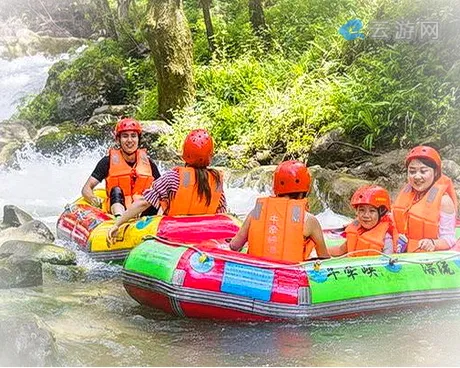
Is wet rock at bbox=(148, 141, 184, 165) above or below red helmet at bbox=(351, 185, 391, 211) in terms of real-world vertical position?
below

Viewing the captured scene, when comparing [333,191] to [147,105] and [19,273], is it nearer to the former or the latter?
[19,273]

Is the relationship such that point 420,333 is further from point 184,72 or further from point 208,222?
point 184,72

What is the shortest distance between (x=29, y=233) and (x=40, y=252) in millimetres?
708

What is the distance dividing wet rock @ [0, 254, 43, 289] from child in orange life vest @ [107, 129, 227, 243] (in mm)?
672

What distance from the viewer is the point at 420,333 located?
370 centimetres

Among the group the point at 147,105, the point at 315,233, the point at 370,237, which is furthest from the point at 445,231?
the point at 147,105

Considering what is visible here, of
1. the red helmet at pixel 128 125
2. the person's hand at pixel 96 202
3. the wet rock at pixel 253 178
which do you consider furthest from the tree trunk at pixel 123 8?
the red helmet at pixel 128 125

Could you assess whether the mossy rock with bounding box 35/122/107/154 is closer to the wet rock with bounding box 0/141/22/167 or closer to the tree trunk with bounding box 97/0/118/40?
the wet rock with bounding box 0/141/22/167

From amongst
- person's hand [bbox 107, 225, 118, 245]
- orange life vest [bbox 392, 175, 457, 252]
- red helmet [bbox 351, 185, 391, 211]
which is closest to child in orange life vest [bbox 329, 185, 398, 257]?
red helmet [bbox 351, 185, 391, 211]

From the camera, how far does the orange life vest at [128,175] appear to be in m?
5.69

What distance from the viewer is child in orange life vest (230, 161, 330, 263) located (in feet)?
12.9

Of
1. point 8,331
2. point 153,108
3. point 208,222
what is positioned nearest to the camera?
point 8,331

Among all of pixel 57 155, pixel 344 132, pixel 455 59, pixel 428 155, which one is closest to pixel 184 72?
pixel 57 155

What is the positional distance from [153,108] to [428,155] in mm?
7448
